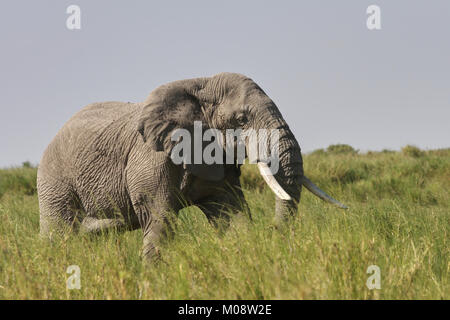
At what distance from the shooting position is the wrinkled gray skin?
4.13 m

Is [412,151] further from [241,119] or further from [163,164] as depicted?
[163,164]

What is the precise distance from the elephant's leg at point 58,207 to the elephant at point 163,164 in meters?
0.09

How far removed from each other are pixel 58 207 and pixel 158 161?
4.91ft

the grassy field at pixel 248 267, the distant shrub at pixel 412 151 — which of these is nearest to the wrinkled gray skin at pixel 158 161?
the grassy field at pixel 248 267

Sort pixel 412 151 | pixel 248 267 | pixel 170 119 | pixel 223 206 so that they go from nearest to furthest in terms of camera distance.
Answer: pixel 248 267 < pixel 170 119 < pixel 223 206 < pixel 412 151

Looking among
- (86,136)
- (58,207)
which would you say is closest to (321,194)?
(86,136)

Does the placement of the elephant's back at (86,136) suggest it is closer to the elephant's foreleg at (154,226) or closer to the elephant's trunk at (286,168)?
the elephant's foreleg at (154,226)

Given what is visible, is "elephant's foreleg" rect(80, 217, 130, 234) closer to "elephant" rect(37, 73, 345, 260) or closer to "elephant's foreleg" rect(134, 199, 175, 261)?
Answer: "elephant" rect(37, 73, 345, 260)

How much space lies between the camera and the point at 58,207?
5062 millimetres

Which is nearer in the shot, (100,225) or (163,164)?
(163,164)
